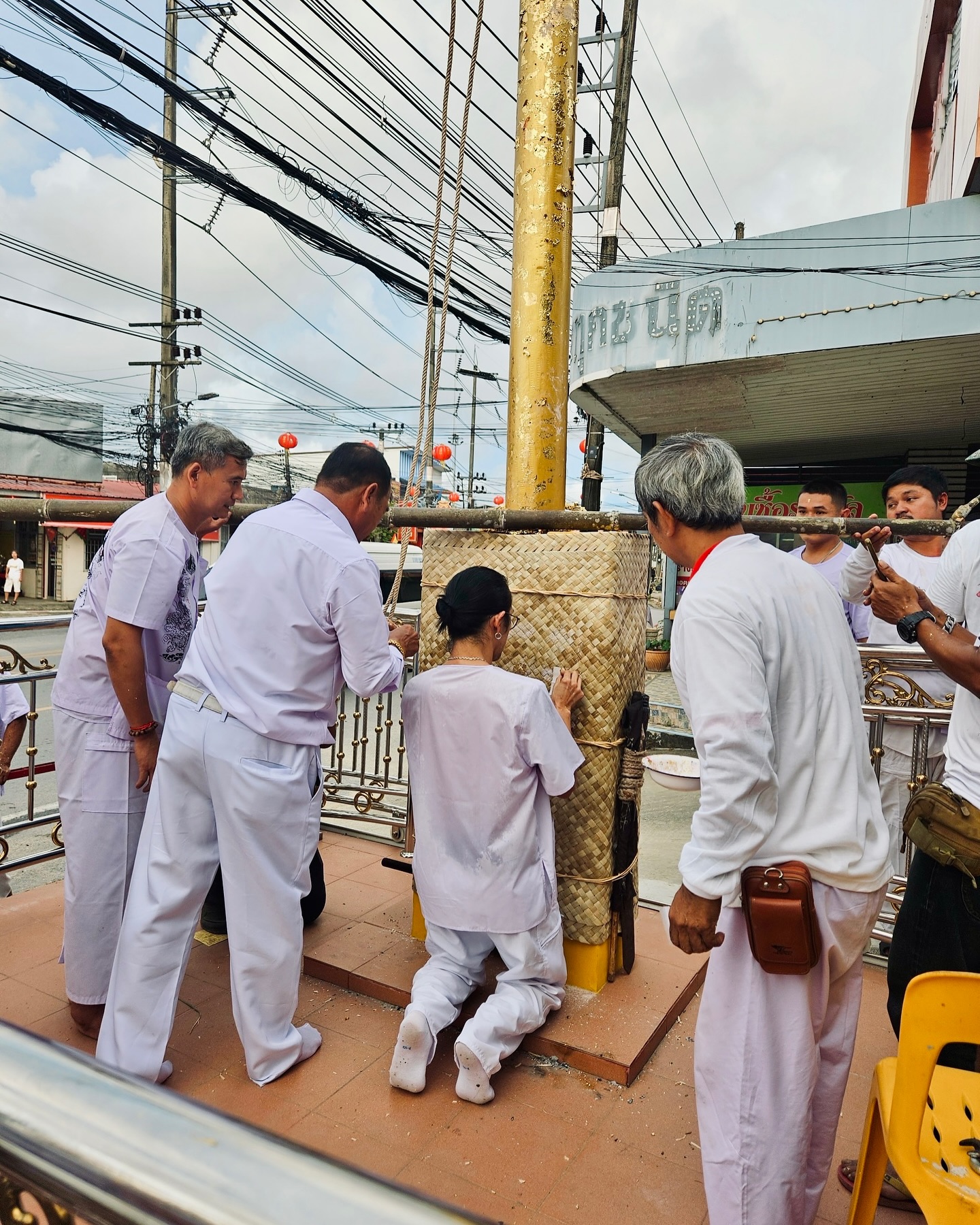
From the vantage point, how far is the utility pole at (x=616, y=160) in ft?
35.1

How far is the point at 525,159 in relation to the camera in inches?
118

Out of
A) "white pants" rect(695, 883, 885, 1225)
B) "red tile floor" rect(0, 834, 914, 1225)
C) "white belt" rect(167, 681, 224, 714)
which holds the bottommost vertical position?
"red tile floor" rect(0, 834, 914, 1225)

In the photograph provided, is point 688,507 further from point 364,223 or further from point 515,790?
point 364,223

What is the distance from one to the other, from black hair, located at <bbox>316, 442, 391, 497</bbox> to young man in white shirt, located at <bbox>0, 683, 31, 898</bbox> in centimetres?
150

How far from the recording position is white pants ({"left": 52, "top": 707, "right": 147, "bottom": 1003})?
2.66 metres

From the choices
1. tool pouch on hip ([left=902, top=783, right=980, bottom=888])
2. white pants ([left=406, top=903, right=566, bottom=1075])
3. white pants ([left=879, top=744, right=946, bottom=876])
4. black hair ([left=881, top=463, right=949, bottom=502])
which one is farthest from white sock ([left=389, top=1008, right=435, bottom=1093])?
black hair ([left=881, top=463, right=949, bottom=502])

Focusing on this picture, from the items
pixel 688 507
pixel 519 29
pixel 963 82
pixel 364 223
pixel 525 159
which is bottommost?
pixel 688 507

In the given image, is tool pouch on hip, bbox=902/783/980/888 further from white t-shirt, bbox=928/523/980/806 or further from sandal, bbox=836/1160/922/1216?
sandal, bbox=836/1160/922/1216

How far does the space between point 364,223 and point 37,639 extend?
11359 millimetres

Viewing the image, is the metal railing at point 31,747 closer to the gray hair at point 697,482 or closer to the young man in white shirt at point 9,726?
the young man in white shirt at point 9,726

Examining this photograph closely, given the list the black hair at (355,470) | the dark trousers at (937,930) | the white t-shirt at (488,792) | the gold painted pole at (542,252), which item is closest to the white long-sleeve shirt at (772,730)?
the dark trousers at (937,930)

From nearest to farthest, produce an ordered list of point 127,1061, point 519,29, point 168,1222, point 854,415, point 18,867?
point 168,1222 → point 127,1061 → point 519,29 → point 18,867 → point 854,415

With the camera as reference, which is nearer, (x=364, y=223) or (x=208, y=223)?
(x=364, y=223)

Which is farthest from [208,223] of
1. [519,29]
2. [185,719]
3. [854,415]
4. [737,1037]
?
[737,1037]
